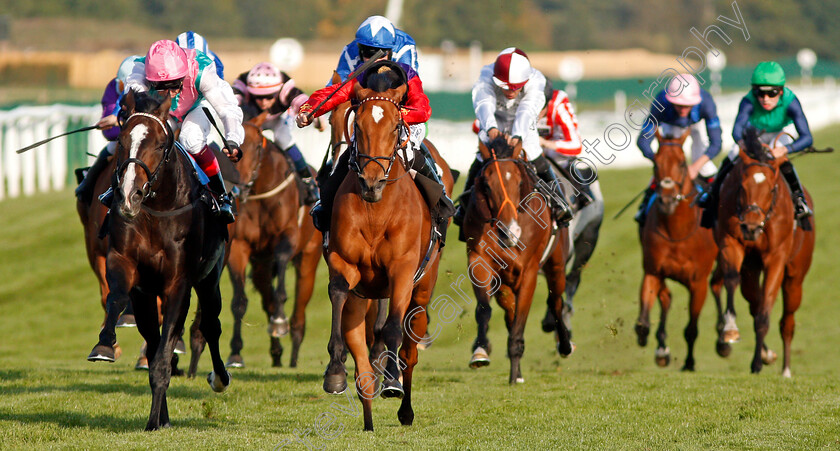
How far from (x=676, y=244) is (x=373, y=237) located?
204 inches

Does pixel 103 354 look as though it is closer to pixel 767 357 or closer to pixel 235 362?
pixel 235 362

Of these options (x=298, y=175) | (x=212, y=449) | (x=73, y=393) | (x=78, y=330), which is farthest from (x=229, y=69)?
(x=212, y=449)

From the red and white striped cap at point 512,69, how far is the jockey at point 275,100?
6.38ft

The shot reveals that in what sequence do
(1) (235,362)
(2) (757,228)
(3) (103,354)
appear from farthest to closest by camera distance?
(1) (235,362)
(2) (757,228)
(3) (103,354)

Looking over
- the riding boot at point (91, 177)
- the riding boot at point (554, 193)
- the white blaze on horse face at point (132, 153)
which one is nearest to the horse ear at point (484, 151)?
the riding boot at point (554, 193)

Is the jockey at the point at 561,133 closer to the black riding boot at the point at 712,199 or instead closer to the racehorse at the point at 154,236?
the black riding boot at the point at 712,199

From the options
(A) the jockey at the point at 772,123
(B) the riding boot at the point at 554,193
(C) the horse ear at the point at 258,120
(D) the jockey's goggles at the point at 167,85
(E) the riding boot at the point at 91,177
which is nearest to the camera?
(D) the jockey's goggles at the point at 167,85

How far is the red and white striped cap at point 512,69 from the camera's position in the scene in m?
9.34

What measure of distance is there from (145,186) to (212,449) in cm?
142

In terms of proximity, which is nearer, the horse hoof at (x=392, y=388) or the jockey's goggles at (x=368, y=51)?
the horse hoof at (x=392, y=388)

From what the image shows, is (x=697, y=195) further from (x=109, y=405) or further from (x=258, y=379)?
(x=109, y=405)

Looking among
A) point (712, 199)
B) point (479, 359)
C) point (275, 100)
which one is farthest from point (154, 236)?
point (712, 199)

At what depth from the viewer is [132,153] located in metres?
6.02

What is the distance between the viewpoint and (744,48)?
173 feet
